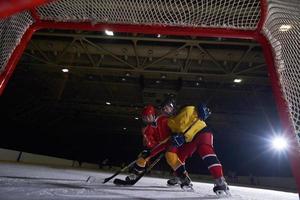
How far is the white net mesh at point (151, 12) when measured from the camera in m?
2.44

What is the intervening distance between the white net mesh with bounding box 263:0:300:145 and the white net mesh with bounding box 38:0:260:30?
300 millimetres

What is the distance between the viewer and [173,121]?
3293mm

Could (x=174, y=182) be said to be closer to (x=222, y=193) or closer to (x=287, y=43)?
(x=222, y=193)

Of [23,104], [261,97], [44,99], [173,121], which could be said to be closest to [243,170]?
[261,97]

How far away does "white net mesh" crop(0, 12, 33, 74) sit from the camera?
242cm

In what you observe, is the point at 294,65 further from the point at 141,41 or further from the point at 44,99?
the point at 44,99

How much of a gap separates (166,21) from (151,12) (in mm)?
142

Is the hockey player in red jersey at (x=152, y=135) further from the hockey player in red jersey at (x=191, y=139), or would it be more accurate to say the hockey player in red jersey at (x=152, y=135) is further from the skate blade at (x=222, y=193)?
the skate blade at (x=222, y=193)

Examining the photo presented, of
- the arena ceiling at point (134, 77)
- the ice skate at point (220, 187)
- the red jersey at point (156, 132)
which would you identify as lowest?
the ice skate at point (220, 187)

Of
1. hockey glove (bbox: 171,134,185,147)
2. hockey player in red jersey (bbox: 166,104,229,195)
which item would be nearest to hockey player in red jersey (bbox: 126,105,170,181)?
hockey player in red jersey (bbox: 166,104,229,195)

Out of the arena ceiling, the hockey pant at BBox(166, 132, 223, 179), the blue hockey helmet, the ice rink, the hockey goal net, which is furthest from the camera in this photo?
the arena ceiling

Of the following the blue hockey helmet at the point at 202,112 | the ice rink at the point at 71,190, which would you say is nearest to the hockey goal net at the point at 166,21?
the ice rink at the point at 71,190

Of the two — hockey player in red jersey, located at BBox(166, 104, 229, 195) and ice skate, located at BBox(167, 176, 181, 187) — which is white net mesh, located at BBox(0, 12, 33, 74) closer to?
hockey player in red jersey, located at BBox(166, 104, 229, 195)

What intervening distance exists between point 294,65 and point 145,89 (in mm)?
8252
